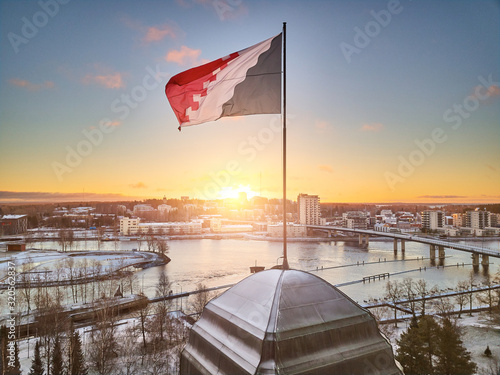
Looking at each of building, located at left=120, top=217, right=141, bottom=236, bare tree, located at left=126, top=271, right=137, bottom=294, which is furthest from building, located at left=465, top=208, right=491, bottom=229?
building, located at left=120, top=217, right=141, bottom=236

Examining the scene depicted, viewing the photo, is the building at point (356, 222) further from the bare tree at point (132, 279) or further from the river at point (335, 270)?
the bare tree at point (132, 279)

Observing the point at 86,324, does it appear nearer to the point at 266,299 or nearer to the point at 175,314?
the point at 175,314

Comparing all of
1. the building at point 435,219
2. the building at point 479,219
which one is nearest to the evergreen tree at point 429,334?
the building at point 479,219

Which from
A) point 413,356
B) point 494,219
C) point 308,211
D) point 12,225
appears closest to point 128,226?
point 12,225

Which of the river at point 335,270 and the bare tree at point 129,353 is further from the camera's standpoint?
the river at point 335,270

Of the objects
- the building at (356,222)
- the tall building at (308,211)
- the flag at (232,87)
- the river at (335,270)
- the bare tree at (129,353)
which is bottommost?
the river at (335,270)

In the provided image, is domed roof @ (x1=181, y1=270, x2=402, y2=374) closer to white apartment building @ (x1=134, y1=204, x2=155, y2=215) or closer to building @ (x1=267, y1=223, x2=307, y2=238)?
building @ (x1=267, y1=223, x2=307, y2=238)

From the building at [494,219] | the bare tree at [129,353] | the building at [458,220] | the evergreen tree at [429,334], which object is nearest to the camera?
the evergreen tree at [429,334]

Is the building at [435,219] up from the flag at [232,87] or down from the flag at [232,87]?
down
